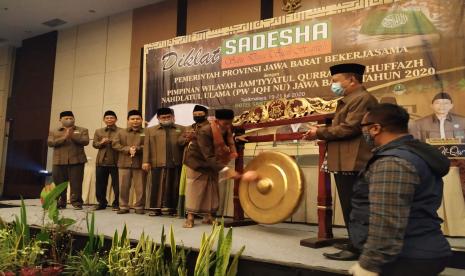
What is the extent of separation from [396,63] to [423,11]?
1.70 feet

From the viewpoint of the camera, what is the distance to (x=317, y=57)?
427 centimetres

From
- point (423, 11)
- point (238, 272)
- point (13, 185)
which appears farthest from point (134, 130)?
point (13, 185)

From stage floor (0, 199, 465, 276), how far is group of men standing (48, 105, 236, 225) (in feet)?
0.88

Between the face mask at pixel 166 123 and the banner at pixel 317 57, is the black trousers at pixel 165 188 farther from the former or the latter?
the banner at pixel 317 57

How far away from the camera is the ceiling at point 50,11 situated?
645 cm

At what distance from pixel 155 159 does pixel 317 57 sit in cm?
210

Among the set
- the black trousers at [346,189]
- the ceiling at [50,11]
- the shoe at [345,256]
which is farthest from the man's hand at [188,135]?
the ceiling at [50,11]

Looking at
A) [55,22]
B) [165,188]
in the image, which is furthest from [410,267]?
[55,22]

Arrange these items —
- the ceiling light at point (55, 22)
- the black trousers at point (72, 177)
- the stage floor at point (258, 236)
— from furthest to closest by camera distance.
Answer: the ceiling light at point (55, 22), the black trousers at point (72, 177), the stage floor at point (258, 236)

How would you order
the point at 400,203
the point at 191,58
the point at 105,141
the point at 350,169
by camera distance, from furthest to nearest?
the point at 191,58
the point at 105,141
the point at 350,169
the point at 400,203

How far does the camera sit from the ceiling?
6453 millimetres

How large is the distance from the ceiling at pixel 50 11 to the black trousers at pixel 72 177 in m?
2.96

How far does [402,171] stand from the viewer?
52.6 inches

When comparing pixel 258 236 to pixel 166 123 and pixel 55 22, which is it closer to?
pixel 166 123
